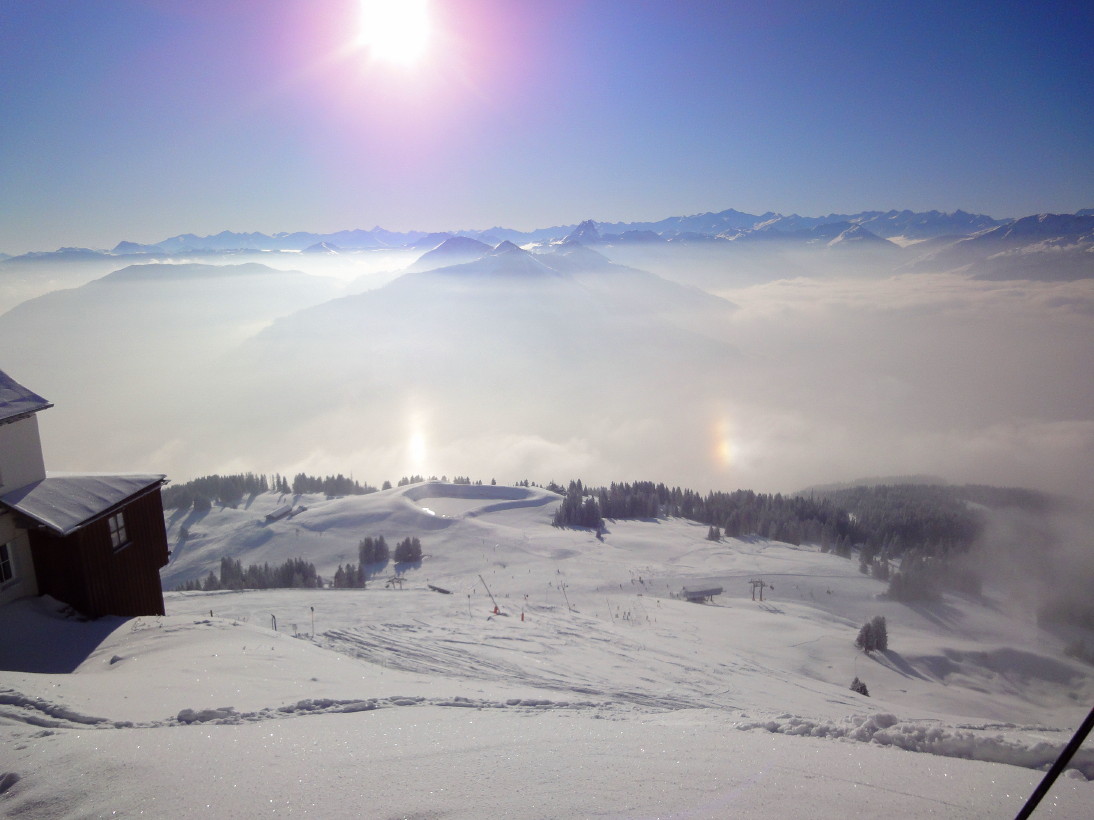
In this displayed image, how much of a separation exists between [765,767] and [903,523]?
306 ft

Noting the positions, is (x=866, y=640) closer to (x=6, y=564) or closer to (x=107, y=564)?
(x=107, y=564)

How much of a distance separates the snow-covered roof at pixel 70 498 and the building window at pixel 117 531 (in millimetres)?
524

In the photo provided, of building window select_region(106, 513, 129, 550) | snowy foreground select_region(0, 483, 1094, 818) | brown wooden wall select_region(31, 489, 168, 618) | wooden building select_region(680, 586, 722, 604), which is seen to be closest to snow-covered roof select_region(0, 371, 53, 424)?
brown wooden wall select_region(31, 489, 168, 618)

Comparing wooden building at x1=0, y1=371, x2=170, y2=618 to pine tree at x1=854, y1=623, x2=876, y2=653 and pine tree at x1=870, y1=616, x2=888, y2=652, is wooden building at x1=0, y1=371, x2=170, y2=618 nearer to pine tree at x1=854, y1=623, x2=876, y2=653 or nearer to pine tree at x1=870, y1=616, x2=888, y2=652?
pine tree at x1=854, y1=623, x2=876, y2=653

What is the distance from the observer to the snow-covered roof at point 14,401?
1313 centimetres

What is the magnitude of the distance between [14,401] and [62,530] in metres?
3.89

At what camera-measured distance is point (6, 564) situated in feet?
40.3

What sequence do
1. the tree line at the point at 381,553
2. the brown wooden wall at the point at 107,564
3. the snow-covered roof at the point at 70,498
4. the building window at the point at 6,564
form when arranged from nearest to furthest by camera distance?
the building window at the point at 6,564
the snow-covered roof at the point at 70,498
the brown wooden wall at the point at 107,564
the tree line at the point at 381,553

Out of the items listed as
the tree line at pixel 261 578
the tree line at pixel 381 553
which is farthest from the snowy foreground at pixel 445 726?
the tree line at pixel 381 553

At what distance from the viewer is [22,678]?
310 inches

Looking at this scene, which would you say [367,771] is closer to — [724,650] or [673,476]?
[724,650]

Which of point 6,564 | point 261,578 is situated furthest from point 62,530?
point 261,578

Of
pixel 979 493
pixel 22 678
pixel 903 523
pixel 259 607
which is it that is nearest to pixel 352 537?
pixel 259 607

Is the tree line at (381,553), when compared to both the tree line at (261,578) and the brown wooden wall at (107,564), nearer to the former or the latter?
the tree line at (261,578)
